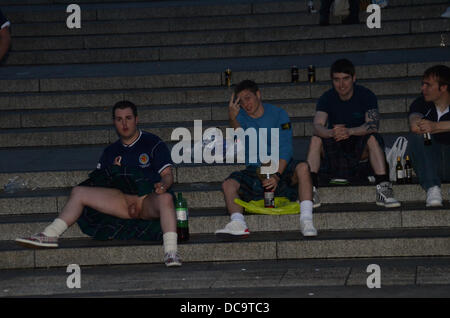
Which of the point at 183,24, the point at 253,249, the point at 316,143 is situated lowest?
the point at 253,249

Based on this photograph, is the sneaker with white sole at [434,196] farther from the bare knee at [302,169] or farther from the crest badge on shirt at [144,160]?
the crest badge on shirt at [144,160]

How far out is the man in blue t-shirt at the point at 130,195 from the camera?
8508 mm

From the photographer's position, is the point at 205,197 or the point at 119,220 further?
the point at 205,197

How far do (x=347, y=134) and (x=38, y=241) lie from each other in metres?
3.21

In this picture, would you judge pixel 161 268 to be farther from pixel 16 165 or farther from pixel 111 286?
pixel 16 165

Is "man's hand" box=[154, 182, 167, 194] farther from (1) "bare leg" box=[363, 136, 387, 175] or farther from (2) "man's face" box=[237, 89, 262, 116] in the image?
(1) "bare leg" box=[363, 136, 387, 175]

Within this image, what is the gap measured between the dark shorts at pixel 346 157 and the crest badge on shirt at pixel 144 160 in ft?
6.09

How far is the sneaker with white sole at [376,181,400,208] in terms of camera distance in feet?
30.1

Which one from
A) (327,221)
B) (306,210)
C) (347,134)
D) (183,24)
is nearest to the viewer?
(306,210)

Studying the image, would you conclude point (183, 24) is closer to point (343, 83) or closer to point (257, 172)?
point (343, 83)

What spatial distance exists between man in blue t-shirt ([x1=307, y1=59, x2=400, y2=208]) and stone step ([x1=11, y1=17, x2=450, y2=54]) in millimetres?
4662

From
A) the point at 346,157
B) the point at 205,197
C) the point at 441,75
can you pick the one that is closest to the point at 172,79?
the point at 205,197

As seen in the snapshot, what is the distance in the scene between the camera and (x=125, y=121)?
8922mm
